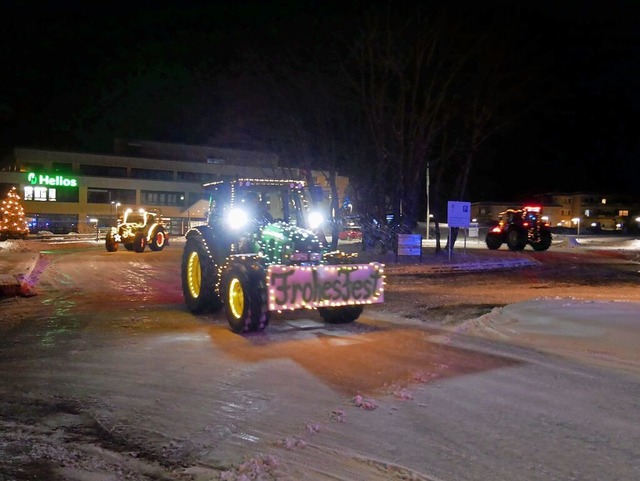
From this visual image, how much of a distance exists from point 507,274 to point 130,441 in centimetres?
1994

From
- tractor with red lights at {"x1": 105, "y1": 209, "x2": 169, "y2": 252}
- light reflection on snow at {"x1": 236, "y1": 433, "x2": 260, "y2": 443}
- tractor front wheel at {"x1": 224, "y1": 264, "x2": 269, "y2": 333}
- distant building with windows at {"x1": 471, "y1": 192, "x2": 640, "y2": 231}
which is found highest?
distant building with windows at {"x1": 471, "y1": 192, "x2": 640, "y2": 231}

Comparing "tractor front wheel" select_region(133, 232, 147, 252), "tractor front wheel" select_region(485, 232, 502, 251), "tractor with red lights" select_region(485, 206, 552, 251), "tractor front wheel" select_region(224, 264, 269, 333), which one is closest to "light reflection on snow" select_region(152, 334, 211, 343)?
"tractor front wheel" select_region(224, 264, 269, 333)

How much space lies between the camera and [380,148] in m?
32.2

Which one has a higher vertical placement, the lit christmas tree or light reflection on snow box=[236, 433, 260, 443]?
the lit christmas tree

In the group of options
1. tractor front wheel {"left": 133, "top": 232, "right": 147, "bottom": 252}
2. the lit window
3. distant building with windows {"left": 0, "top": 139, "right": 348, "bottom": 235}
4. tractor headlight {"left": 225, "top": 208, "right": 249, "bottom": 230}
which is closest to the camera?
tractor headlight {"left": 225, "top": 208, "right": 249, "bottom": 230}

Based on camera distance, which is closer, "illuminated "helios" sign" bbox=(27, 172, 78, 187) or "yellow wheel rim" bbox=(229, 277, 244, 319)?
"yellow wheel rim" bbox=(229, 277, 244, 319)

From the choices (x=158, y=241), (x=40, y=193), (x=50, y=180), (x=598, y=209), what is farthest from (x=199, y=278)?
(x=598, y=209)

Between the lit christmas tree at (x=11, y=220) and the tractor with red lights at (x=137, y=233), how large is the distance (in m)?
15.3

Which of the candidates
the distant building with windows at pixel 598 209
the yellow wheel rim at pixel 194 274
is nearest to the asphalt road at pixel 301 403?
the yellow wheel rim at pixel 194 274

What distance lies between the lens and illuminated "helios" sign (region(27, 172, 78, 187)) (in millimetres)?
66000

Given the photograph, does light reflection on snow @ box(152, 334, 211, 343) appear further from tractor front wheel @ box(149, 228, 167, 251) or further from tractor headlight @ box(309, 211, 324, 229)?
tractor front wheel @ box(149, 228, 167, 251)

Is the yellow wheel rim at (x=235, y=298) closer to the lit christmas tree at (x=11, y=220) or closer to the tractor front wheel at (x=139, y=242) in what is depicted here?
the tractor front wheel at (x=139, y=242)

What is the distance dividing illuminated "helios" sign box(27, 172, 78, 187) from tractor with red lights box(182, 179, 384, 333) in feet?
187

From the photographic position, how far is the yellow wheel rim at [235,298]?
11.7 metres
